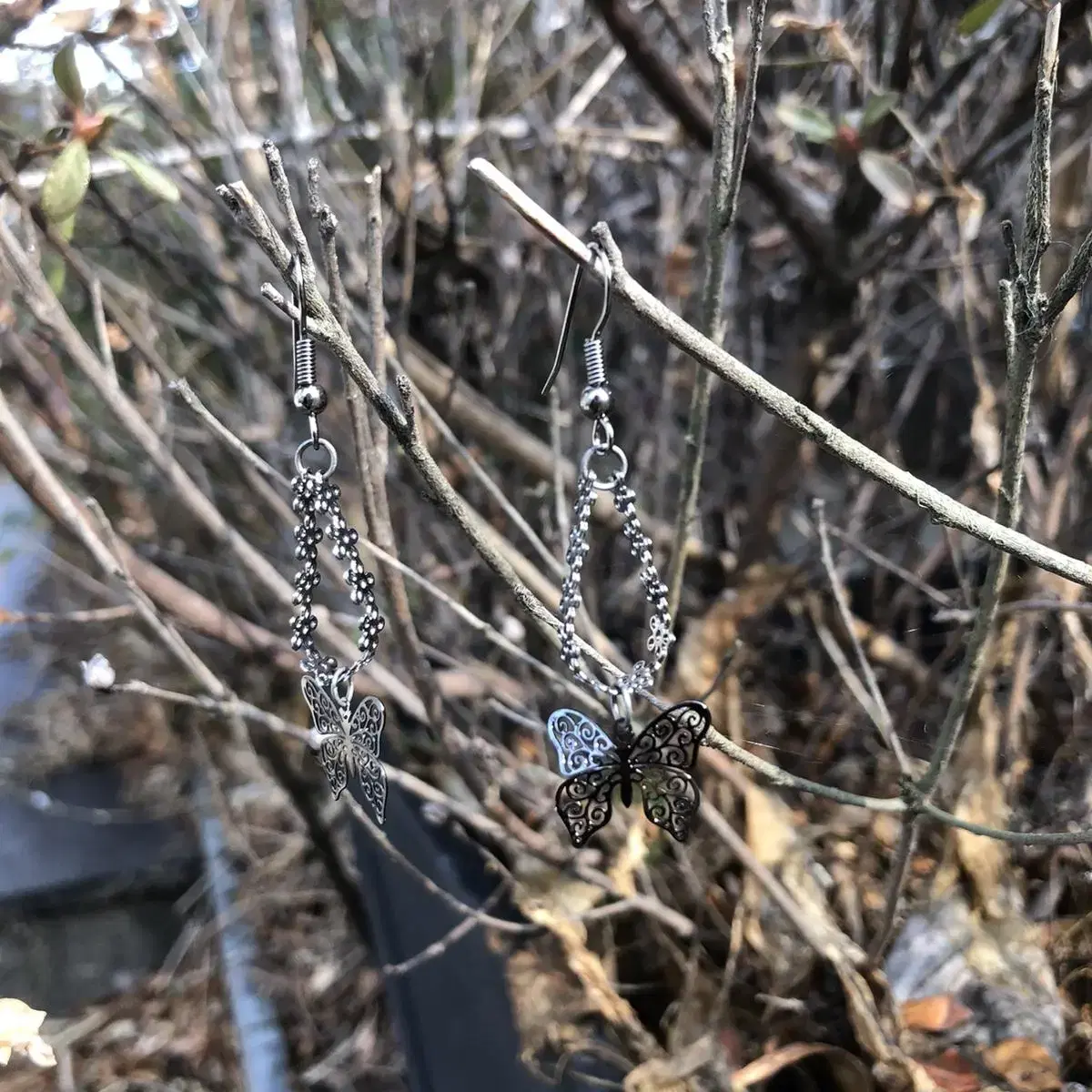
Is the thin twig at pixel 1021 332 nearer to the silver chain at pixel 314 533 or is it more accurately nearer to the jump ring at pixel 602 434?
the jump ring at pixel 602 434

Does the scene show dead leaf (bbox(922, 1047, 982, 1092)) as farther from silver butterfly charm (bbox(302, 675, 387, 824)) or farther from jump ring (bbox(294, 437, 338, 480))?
jump ring (bbox(294, 437, 338, 480))

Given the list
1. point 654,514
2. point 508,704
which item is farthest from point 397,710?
point 654,514

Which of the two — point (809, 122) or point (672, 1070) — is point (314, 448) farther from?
point (672, 1070)

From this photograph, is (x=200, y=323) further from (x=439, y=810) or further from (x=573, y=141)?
(x=439, y=810)

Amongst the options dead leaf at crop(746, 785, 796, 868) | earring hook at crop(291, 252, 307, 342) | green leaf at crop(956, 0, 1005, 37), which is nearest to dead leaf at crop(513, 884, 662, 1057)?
dead leaf at crop(746, 785, 796, 868)

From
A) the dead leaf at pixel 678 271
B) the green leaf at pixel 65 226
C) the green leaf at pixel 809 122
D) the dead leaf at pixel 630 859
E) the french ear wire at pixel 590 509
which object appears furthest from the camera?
the dead leaf at pixel 678 271

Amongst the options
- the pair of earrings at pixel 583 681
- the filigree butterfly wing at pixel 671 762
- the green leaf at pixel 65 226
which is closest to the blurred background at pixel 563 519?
the green leaf at pixel 65 226
